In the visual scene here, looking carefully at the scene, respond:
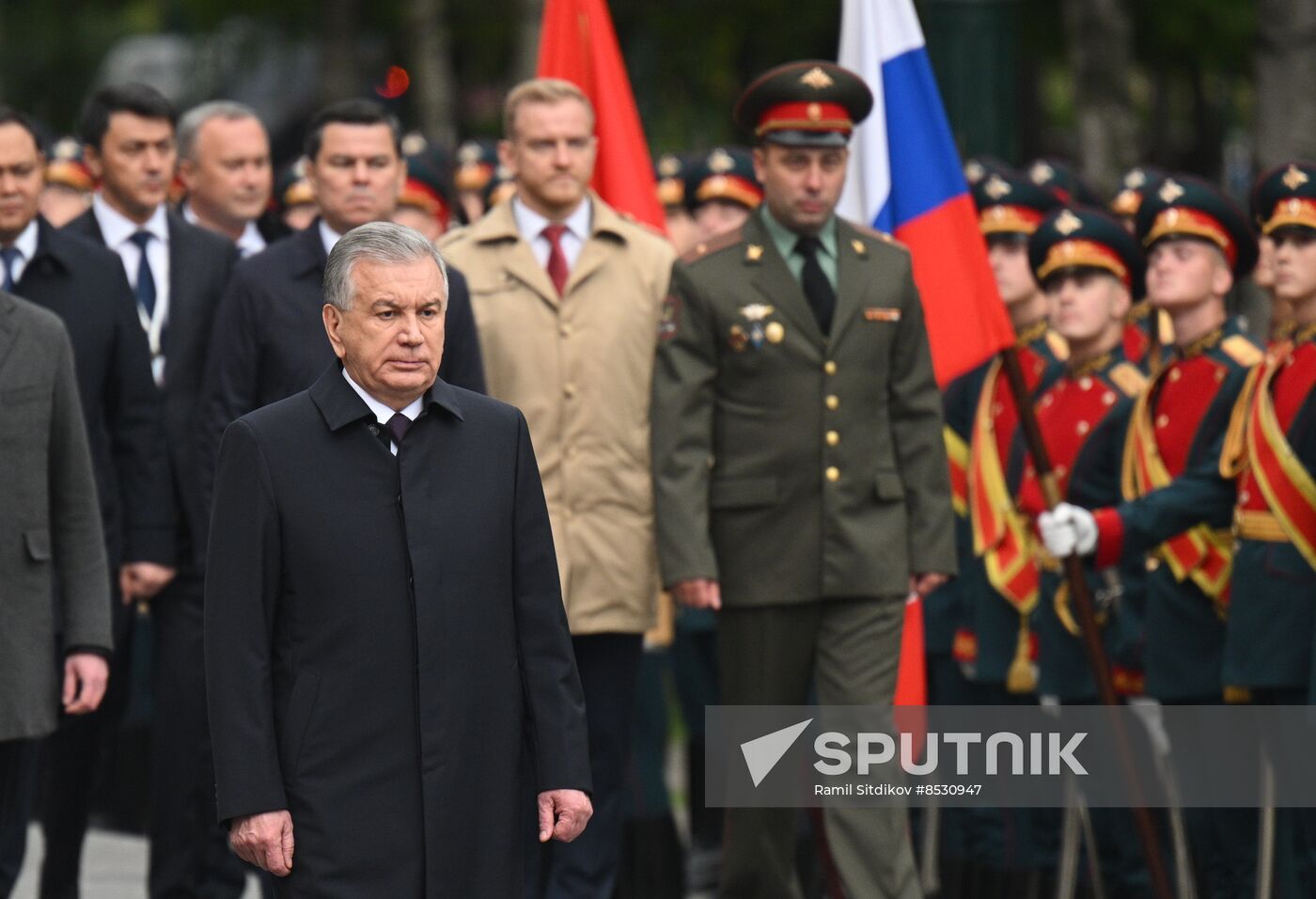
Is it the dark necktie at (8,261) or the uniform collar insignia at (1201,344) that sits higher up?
the dark necktie at (8,261)

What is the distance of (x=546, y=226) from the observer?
29.7 ft

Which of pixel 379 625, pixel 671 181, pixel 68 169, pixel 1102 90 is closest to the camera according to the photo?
pixel 379 625

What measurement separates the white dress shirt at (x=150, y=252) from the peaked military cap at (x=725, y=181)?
3.05 meters

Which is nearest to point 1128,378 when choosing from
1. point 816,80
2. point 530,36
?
point 816,80

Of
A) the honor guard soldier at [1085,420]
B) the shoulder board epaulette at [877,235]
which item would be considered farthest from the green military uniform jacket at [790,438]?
the honor guard soldier at [1085,420]

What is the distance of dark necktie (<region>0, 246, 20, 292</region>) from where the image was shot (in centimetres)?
881

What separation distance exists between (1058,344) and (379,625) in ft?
15.9

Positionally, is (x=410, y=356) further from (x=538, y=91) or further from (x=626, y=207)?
(x=626, y=207)

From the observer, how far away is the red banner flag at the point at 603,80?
10.2 m

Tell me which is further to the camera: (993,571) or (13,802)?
(993,571)

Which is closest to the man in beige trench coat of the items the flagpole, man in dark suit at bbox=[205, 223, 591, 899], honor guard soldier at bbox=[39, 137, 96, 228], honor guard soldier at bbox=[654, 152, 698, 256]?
the flagpole

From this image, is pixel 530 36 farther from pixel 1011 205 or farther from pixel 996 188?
pixel 1011 205

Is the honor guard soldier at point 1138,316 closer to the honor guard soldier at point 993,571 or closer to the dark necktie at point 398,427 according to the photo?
the honor guard soldier at point 993,571

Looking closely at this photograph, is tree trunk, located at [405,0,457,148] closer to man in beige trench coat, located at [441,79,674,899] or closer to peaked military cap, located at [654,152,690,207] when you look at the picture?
peaked military cap, located at [654,152,690,207]
